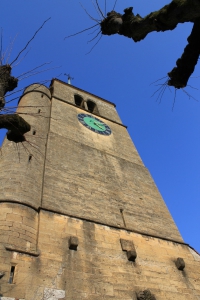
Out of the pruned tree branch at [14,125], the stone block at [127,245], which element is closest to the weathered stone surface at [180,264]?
the stone block at [127,245]

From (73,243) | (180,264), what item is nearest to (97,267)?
(73,243)

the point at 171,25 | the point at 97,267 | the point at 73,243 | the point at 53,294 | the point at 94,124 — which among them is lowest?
the point at 53,294

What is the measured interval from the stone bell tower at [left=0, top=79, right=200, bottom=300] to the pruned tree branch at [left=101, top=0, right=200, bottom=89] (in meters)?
2.33

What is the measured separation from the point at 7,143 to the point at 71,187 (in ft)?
8.97

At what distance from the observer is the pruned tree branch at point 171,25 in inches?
169

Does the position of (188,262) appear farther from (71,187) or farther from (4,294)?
(4,294)

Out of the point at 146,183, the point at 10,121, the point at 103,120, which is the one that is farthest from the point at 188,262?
the point at 103,120

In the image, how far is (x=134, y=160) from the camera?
44.2ft

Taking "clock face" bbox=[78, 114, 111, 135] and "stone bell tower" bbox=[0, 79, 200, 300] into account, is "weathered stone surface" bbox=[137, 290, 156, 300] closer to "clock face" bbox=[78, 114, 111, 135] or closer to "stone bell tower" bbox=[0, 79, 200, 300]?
"stone bell tower" bbox=[0, 79, 200, 300]

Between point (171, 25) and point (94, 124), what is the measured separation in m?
11.1

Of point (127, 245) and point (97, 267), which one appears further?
point (127, 245)

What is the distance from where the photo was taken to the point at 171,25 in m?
4.52

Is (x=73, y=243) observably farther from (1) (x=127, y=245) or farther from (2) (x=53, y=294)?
(1) (x=127, y=245)

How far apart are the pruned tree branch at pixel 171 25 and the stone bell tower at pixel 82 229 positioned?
2.33 metres
